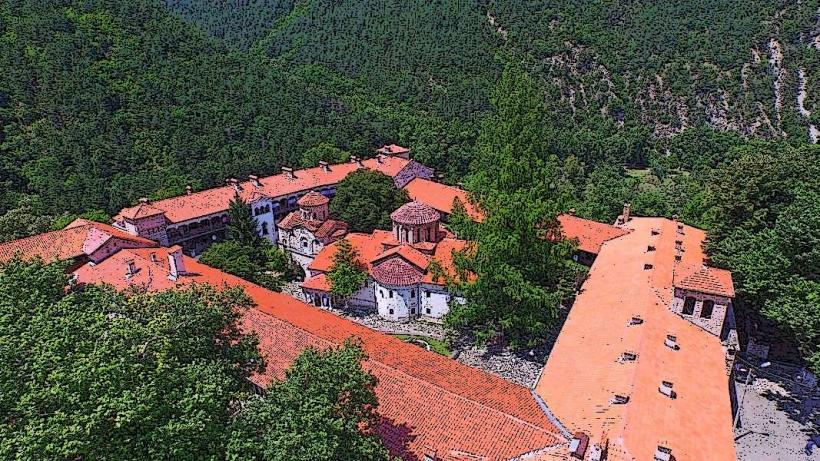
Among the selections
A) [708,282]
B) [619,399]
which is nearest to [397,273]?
[708,282]

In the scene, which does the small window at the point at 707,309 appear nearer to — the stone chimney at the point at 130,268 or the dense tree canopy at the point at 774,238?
the dense tree canopy at the point at 774,238

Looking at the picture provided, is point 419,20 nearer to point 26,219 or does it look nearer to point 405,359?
point 26,219

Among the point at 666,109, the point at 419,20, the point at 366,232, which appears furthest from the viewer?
the point at 419,20

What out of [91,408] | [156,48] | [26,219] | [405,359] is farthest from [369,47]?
[91,408]

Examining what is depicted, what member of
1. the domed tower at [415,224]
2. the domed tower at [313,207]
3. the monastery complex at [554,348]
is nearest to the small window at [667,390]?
the monastery complex at [554,348]

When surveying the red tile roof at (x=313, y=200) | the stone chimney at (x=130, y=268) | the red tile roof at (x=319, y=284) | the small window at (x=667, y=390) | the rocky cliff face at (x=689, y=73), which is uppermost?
the rocky cliff face at (x=689, y=73)
